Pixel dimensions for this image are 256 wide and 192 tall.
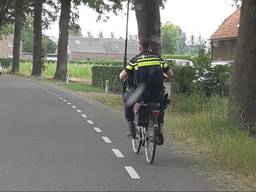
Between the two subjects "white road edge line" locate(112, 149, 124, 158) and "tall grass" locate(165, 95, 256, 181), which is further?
"white road edge line" locate(112, 149, 124, 158)

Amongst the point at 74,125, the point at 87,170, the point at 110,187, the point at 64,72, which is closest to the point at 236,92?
the point at 74,125

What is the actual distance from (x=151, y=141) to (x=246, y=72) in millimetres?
5055

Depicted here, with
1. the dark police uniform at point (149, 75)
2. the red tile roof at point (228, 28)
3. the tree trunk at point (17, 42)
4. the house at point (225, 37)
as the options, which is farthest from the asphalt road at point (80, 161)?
the tree trunk at point (17, 42)

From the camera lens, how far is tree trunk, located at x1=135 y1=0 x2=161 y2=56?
23156 millimetres

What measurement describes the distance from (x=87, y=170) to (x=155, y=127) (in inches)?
54.0

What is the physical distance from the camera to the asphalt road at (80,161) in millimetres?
8133

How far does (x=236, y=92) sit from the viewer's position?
1423 centimetres

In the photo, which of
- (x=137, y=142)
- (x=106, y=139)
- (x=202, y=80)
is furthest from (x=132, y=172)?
(x=202, y=80)

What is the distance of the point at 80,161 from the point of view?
1007 cm

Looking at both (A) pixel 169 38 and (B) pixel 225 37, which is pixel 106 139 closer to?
(B) pixel 225 37

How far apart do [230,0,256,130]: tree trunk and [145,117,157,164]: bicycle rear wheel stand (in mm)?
4270

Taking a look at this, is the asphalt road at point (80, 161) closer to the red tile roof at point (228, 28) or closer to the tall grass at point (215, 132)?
the tall grass at point (215, 132)

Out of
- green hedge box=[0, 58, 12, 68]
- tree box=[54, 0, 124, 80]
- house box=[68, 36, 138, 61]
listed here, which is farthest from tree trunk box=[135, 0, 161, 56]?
house box=[68, 36, 138, 61]

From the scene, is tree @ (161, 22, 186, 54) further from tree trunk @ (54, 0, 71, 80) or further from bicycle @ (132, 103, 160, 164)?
bicycle @ (132, 103, 160, 164)
